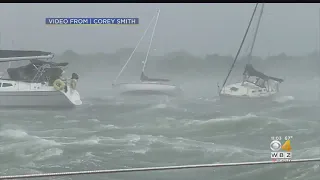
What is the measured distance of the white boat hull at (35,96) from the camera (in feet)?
8.93

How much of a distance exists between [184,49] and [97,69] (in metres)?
0.59

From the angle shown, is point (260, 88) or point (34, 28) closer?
point (34, 28)

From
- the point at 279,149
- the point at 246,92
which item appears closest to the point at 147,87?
the point at 246,92

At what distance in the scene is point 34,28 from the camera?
2691 mm

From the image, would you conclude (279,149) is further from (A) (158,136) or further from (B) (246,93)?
(A) (158,136)

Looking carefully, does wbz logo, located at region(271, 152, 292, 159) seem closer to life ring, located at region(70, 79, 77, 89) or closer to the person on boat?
the person on boat

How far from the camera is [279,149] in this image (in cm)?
Result: 296

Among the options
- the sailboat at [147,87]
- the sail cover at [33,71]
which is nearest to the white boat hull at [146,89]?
the sailboat at [147,87]

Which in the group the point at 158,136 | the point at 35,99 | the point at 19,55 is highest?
the point at 19,55

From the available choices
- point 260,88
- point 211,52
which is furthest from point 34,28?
point 260,88

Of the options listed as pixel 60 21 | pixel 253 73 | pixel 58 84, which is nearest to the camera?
pixel 60 21

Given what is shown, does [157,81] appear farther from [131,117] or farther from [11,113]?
[11,113]

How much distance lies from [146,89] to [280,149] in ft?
3.34

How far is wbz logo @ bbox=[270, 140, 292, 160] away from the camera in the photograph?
2.95m
